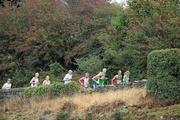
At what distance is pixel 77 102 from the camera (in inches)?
944

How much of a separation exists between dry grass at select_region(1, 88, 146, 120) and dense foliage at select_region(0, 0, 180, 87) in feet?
28.3

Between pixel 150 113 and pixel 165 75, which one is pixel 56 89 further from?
pixel 150 113

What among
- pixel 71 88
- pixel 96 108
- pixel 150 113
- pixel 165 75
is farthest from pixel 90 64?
pixel 150 113

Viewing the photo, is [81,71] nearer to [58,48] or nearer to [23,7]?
[58,48]

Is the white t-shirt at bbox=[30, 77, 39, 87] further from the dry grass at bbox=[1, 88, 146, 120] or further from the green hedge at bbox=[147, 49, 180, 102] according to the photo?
the green hedge at bbox=[147, 49, 180, 102]

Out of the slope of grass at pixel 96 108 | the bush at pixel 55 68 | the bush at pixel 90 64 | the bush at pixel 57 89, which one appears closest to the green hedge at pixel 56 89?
the bush at pixel 57 89

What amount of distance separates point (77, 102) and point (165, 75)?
4.64m

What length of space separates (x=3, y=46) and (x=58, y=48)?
380cm

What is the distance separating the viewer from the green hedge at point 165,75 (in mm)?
20641

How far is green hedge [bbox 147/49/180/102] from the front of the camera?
20.6m

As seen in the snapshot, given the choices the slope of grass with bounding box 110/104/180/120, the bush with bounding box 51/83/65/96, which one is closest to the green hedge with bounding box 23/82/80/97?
the bush with bounding box 51/83/65/96

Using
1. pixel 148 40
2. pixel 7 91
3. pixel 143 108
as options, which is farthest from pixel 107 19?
pixel 143 108

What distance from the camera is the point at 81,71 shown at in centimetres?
3744

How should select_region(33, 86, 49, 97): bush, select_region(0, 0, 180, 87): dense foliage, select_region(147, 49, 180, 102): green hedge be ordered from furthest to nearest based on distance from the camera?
1. select_region(0, 0, 180, 87): dense foliage
2. select_region(33, 86, 49, 97): bush
3. select_region(147, 49, 180, 102): green hedge
